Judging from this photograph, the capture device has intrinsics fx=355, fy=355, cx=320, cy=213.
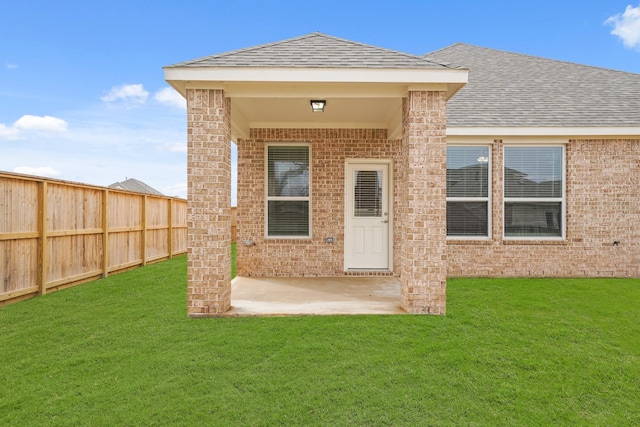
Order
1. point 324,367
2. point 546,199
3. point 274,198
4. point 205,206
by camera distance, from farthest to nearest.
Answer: point 546,199, point 274,198, point 205,206, point 324,367

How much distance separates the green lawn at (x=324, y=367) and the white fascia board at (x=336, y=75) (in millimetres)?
3129

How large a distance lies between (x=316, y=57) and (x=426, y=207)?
255 centimetres

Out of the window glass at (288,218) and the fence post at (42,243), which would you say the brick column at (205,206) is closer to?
the window glass at (288,218)

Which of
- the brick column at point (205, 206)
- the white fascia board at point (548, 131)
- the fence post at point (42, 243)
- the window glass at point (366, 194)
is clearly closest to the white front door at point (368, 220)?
the window glass at point (366, 194)

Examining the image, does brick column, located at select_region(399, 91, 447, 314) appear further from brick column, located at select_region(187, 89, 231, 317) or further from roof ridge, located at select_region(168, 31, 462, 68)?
brick column, located at select_region(187, 89, 231, 317)

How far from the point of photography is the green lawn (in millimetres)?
2590

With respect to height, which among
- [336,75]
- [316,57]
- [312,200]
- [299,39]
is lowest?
[312,200]

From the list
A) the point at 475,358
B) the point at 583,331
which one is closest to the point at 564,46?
the point at 583,331

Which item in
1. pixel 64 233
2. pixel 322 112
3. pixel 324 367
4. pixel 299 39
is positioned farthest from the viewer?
pixel 64 233

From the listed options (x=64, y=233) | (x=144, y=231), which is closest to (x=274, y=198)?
(x=64, y=233)

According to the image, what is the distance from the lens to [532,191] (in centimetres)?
766

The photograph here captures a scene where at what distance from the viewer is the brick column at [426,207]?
15.6ft

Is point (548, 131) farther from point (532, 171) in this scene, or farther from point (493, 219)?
point (493, 219)

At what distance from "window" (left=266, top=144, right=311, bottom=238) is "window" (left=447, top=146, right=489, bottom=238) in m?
3.12
